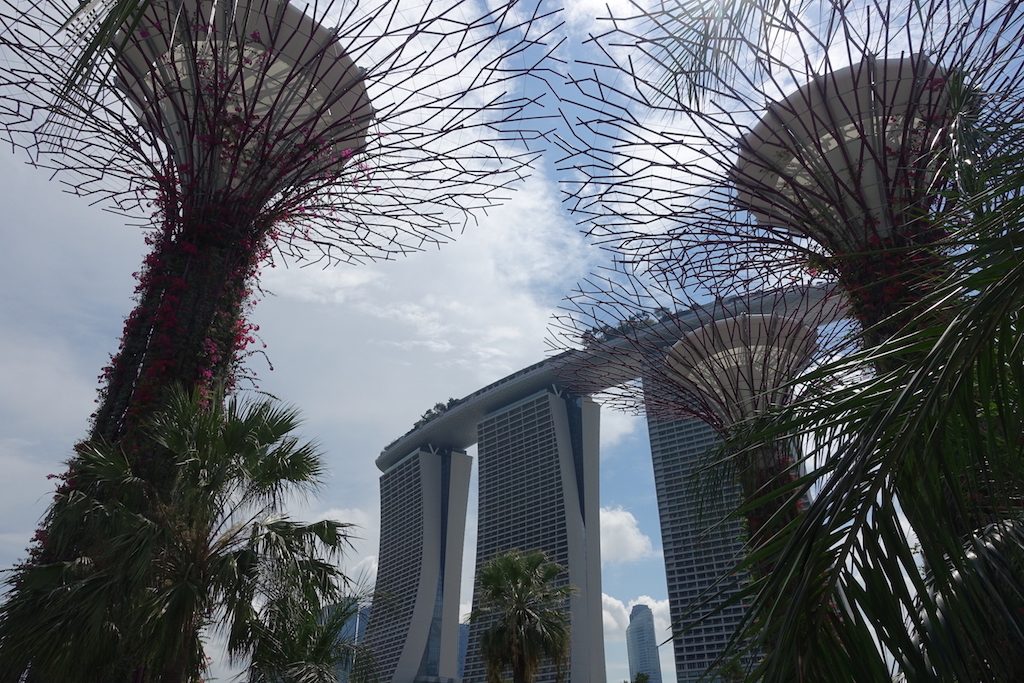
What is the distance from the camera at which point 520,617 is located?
1945 centimetres

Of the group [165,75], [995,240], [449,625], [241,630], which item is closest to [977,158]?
[995,240]

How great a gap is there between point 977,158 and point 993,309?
1.85 meters

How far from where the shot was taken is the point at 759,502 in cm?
249

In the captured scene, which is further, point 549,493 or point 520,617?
point 549,493

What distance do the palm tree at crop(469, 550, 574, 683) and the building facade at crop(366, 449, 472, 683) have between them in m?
54.1

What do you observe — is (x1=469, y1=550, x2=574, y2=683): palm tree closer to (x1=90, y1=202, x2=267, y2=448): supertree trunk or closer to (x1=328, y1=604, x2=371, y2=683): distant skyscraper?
(x1=328, y1=604, x2=371, y2=683): distant skyscraper

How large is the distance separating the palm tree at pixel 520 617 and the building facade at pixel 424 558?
54141 mm

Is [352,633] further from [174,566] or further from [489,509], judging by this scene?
[489,509]

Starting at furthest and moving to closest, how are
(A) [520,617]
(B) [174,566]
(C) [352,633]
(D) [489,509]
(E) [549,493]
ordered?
1. (D) [489,509]
2. (E) [549,493]
3. (A) [520,617]
4. (C) [352,633]
5. (B) [174,566]

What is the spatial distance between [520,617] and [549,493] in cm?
5754

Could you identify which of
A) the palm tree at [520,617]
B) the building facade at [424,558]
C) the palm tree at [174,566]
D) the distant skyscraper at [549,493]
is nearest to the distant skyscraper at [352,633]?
the palm tree at [174,566]

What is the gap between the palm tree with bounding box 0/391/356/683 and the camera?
5.79 metres

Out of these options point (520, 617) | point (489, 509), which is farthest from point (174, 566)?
point (489, 509)

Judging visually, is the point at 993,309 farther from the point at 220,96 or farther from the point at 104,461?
the point at 220,96
